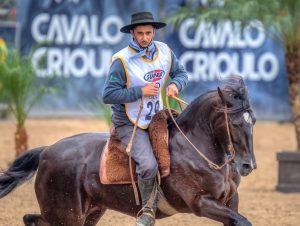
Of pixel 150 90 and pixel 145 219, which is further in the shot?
pixel 145 219

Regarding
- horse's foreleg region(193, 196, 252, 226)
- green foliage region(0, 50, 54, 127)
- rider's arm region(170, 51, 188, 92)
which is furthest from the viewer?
green foliage region(0, 50, 54, 127)

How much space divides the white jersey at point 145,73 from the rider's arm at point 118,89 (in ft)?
0.15

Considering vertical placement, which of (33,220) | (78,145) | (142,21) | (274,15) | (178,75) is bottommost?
(33,220)

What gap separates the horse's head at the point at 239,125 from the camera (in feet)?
22.5

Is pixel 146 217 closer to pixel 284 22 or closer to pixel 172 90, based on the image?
pixel 172 90

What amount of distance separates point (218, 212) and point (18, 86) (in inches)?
307

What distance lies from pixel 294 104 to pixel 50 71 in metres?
7.38

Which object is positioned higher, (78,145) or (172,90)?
(172,90)

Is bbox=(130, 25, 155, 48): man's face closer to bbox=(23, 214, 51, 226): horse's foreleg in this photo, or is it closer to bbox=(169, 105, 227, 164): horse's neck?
bbox=(169, 105, 227, 164): horse's neck

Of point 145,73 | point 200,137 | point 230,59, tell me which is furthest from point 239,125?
point 230,59

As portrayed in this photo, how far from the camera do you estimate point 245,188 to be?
12898 millimetres

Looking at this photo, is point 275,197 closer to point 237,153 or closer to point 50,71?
point 237,153

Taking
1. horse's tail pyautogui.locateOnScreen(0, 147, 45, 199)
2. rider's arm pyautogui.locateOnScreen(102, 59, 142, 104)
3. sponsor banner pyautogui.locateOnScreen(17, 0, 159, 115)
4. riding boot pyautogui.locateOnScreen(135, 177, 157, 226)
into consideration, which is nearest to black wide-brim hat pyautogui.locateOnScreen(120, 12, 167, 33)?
rider's arm pyautogui.locateOnScreen(102, 59, 142, 104)

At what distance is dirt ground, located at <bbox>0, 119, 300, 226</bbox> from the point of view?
32.9 feet
